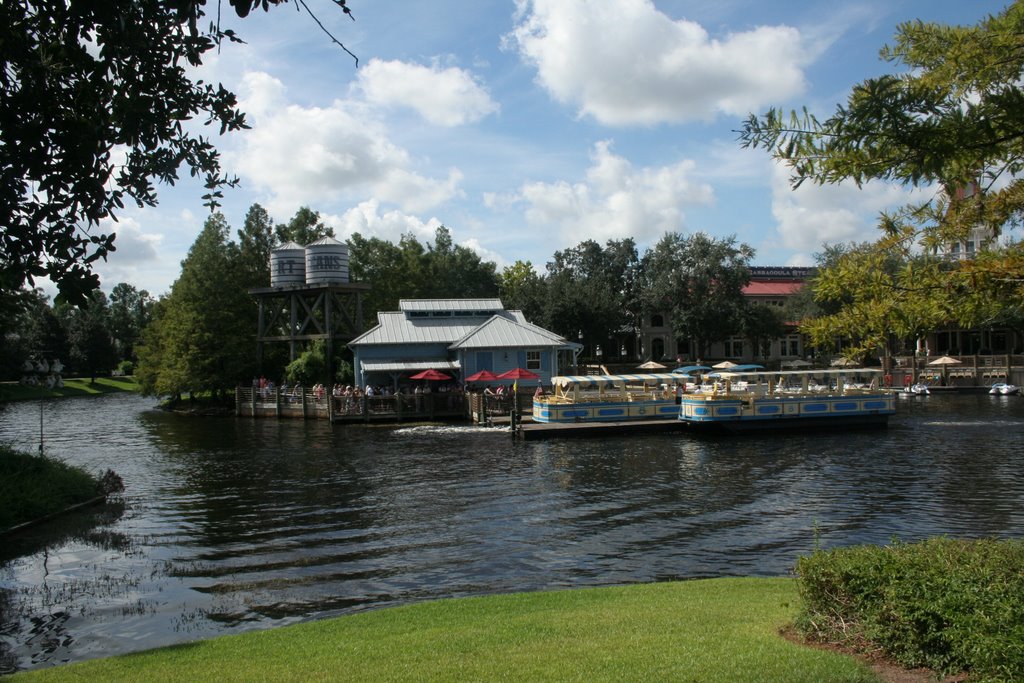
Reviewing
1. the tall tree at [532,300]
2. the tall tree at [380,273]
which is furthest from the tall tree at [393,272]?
the tall tree at [532,300]

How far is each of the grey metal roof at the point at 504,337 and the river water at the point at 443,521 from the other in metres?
13.2

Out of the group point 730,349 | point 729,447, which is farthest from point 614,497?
point 730,349

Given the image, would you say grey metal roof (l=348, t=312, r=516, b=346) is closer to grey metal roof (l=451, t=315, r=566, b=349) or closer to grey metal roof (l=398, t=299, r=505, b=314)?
grey metal roof (l=398, t=299, r=505, b=314)

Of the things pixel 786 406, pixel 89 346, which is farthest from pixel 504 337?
pixel 89 346

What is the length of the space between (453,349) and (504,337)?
329 centimetres

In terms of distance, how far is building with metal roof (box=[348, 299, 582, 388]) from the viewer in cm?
4794

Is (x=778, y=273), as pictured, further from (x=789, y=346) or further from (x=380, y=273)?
(x=380, y=273)

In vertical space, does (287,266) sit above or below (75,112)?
above

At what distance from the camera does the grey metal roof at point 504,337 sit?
157 ft

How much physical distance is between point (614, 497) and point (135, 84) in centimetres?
1611

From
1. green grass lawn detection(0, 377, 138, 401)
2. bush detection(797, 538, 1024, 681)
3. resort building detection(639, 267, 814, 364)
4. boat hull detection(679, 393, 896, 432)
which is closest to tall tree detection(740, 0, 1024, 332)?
bush detection(797, 538, 1024, 681)

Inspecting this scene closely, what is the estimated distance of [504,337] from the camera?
160 ft

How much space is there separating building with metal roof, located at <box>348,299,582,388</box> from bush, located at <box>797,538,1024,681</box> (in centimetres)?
4015

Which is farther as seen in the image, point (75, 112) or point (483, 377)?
point (483, 377)
